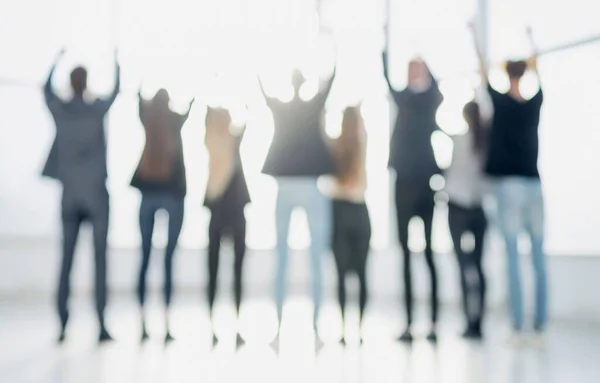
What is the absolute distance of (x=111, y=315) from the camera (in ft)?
15.9

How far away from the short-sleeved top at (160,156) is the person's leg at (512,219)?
71.3 inches

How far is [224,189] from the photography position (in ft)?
11.3

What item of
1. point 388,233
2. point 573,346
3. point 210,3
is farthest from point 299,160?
point 210,3

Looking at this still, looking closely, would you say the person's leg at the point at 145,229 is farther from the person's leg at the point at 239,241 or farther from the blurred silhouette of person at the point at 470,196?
the blurred silhouette of person at the point at 470,196

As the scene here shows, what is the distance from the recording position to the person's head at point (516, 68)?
355cm

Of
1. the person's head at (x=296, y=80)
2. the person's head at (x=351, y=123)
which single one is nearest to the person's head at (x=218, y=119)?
the person's head at (x=296, y=80)

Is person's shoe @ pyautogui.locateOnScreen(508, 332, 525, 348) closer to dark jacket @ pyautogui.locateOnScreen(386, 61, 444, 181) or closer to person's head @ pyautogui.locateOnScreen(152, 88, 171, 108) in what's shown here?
dark jacket @ pyautogui.locateOnScreen(386, 61, 444, 181)

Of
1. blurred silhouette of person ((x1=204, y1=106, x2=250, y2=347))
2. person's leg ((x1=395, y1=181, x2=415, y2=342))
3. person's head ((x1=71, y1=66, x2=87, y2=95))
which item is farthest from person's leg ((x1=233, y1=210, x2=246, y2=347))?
person's head ((x1=71, y1=66, x2=87, y2=95))

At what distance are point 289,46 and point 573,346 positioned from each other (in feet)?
12.7

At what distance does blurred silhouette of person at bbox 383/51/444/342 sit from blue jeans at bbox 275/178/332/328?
0.42 meters

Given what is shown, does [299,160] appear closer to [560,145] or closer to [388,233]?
[560,145]

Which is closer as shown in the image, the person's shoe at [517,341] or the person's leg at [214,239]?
the person's leg at [214,239]

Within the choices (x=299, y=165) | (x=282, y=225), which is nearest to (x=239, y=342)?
(x=282, y=225)

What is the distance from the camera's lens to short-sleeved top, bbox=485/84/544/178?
3566 mm
